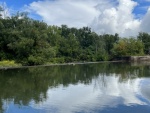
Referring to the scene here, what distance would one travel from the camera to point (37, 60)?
2223 inches

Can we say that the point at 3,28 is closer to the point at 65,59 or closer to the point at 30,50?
the point at 30,50

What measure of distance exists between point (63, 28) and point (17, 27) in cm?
3582

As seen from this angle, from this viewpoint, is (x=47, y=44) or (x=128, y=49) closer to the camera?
(x=47, y=44)

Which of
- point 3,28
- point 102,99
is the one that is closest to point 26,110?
point 102,99

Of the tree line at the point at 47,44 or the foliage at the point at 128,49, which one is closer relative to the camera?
the tree line at the point at 47,44

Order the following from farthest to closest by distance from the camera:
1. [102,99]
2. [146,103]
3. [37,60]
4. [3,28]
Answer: [3,28], [37,60], [102,99], [146,103]

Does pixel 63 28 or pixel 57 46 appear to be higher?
pixel 63 28

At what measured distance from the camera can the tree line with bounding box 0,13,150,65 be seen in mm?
57875

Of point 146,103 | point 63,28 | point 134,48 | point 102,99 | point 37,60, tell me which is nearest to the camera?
point 146,103

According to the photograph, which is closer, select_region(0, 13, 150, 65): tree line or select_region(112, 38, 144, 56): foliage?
select_region(0, 13, 150, 65): tree line

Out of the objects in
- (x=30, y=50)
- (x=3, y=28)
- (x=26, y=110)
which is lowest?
(x=26, y=110)

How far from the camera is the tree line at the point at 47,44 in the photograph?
190ft

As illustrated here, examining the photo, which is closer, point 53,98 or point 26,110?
point 26,110

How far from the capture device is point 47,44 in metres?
60.4
